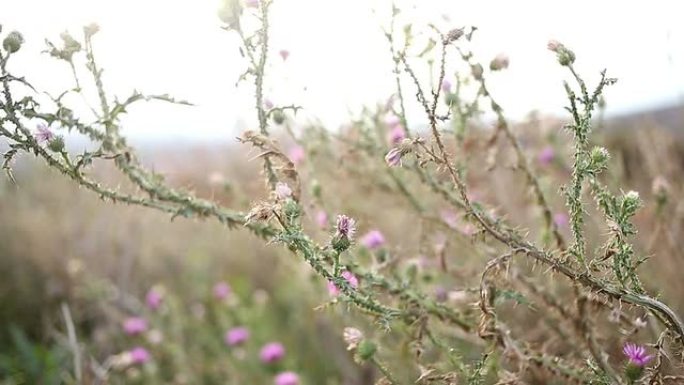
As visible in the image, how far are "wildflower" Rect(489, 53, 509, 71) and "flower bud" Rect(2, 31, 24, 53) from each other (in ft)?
2.77

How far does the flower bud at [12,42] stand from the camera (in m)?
1.22

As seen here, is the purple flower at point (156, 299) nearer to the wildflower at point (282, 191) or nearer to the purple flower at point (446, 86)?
the purple flower at point (446, 86)

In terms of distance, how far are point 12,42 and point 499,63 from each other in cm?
87

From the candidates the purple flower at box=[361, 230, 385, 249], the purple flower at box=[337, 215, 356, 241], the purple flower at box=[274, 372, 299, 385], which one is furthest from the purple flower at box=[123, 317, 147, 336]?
the purple flower at box=[337, 215, 356, 241]

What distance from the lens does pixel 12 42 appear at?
4.00 feet

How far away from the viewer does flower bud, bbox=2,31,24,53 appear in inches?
48.0

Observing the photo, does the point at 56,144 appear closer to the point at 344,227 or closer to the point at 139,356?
the point at 344,227

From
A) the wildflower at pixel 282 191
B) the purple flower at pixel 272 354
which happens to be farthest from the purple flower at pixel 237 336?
the wildflower at pixel 282 191

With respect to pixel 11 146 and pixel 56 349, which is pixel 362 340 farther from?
pixel 56 349

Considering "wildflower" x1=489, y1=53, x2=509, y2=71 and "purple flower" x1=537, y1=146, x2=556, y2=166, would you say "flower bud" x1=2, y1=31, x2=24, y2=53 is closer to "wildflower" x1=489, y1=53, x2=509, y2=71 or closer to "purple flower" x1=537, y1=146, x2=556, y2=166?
"wildflower" x1=489, y1=53, x2=509, y2=71

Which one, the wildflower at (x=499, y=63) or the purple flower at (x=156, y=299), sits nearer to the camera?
the wildflower at (x=499, y=63)

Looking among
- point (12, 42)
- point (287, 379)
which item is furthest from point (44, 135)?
point (287, 379)

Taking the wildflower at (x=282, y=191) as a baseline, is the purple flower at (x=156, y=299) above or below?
above

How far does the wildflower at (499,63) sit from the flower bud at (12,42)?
843 mm
